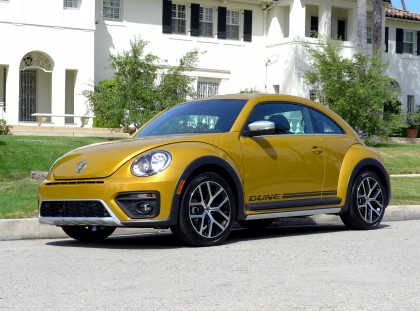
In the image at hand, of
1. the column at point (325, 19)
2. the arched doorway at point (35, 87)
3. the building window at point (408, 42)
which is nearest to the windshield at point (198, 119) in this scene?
the arched doorway at point (35, 87)

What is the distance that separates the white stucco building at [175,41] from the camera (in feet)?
110

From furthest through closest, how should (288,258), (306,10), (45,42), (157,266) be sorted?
(306,10) → (45,42) → (288,258) → (157,266)

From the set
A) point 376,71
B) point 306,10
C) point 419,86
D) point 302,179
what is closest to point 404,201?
point 302,179

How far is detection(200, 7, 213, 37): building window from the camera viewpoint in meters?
39.2

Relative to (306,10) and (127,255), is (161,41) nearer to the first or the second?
(306,10)

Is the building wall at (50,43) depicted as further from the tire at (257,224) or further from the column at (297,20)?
the tire at (257,224)

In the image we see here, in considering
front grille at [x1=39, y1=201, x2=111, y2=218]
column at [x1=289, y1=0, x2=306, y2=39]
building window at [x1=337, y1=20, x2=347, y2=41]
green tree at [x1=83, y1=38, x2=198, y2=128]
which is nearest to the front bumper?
front grille at [x1=39, y1=201, x2=111, y2=218]

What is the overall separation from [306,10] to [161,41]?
26.0ft

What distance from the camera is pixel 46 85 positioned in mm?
35219

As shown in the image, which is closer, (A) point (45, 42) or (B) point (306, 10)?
(A) point (45, 42)

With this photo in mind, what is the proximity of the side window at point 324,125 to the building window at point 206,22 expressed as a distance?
2869 cm

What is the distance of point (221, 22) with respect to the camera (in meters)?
39.3

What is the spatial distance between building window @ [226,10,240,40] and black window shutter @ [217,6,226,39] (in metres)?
0.53

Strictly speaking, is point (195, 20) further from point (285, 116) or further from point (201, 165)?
point (201, 165)
